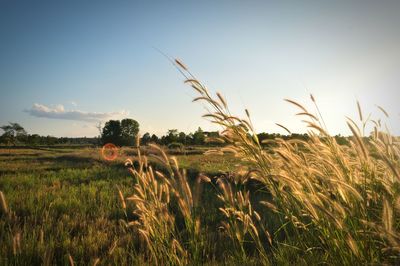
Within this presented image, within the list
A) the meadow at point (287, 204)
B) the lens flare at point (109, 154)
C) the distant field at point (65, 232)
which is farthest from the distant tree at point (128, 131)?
the meadow at point (287, 204)

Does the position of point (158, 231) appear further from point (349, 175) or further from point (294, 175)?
point (349, 175)

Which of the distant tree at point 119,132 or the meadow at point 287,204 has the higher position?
the distant tree at point 119,132

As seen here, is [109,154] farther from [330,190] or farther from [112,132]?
[112,132]

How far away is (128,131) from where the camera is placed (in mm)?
64312

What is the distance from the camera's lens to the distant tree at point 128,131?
6184 centimetres

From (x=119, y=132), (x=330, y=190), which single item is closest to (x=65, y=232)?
(x=330, y=190)

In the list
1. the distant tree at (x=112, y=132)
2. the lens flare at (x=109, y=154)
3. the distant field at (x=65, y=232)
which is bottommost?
the distant field at (x=65, y=232)

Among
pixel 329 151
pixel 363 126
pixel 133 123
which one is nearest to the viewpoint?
pixel 329 151

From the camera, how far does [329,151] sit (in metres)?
1.87

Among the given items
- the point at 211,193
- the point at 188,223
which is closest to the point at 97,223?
the point at 188,223

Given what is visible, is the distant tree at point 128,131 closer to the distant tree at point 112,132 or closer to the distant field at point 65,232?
the distant tree at point 112,132

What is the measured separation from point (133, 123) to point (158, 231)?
66.4 m

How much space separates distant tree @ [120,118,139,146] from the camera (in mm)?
61844

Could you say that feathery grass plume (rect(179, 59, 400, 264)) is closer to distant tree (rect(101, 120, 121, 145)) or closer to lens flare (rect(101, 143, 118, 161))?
lens flare (rect(101, 143, 118, 161))
